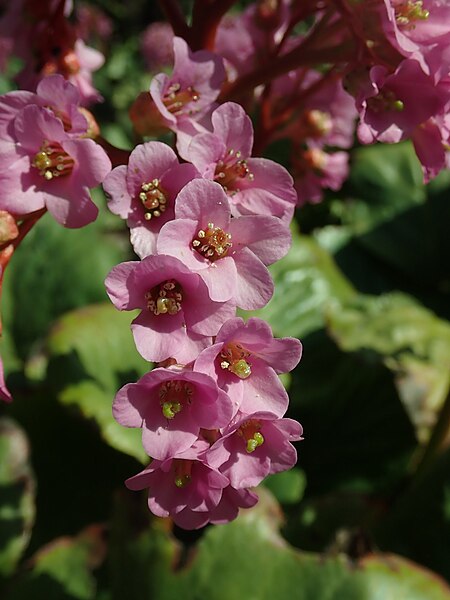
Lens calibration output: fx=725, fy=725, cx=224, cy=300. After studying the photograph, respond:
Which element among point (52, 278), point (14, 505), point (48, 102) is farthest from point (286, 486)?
point (48, 102)

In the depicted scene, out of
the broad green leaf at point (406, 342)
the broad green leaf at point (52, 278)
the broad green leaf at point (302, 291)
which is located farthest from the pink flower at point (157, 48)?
the broad green leaf at point (406, 342)

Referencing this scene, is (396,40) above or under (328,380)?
above

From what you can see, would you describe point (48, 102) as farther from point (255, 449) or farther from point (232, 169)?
point (255, 449)

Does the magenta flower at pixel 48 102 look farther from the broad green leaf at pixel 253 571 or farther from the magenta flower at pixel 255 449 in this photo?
the broad green leaf at pixel 253 571

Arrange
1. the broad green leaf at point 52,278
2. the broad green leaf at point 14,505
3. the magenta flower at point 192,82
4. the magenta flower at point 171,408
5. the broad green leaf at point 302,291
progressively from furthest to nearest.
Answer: the broad green leaf at point 52,278, the broad green leaf at point 302,291, the broad green leaf at point 14,505, the magenta flower at point 192,82, the magenta flower at point 171,408

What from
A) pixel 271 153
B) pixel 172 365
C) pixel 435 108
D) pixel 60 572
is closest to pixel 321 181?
pixel 271 153

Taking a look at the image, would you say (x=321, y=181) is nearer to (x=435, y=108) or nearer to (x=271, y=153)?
(x=271, y=153)

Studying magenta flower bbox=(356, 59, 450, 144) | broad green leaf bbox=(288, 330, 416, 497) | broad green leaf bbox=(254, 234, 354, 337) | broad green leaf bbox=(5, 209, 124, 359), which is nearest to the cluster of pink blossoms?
magenta flower bbox=(356, 59, 450, 144)
